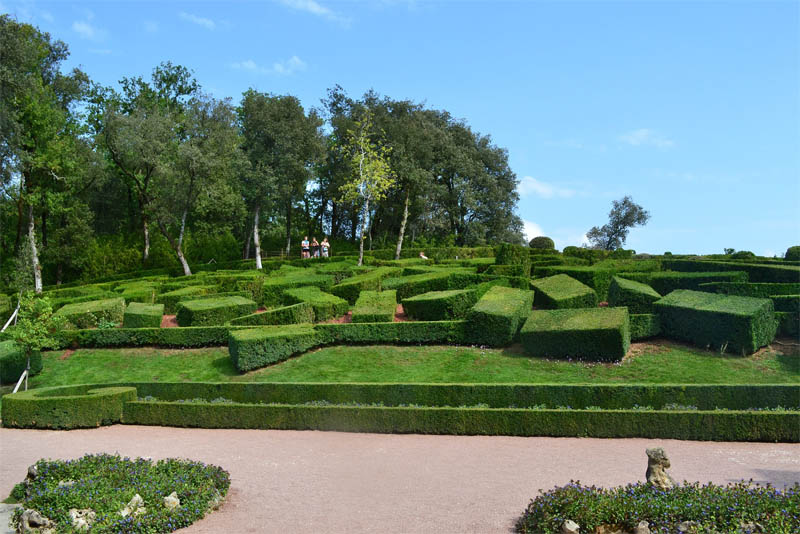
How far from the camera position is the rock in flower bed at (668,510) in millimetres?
8680

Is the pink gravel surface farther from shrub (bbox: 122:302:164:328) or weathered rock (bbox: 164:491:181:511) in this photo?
shrub (bbox: 122:302:164:328)

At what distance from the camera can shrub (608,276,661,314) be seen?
73.5 feet

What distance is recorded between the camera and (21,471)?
13.3 meters

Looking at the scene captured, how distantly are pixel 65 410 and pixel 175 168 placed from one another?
2796cm

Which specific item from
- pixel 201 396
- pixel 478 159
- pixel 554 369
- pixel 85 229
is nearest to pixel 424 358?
pixel 554 369

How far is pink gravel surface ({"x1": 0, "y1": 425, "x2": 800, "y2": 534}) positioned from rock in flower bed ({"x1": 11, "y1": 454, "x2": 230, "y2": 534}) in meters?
0.43

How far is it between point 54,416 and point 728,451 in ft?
56.4

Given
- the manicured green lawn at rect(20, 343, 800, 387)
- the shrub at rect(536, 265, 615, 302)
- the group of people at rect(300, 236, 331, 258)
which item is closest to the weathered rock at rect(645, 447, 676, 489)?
the manicured green lawn at rect(20, 343, 800, 387)

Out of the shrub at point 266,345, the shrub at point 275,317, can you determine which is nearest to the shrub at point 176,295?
the shrub at point 275,317

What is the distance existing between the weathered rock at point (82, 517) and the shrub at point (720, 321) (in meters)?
17.8

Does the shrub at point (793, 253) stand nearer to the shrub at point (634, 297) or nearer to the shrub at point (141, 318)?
the shrub at point (634, 297)

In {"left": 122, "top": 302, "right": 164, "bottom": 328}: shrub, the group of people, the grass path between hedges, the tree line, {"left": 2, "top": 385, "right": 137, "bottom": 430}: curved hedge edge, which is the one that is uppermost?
the tree line

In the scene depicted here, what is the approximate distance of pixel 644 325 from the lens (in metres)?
20.7

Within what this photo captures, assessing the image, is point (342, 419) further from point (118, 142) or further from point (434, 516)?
point (118, 142)
